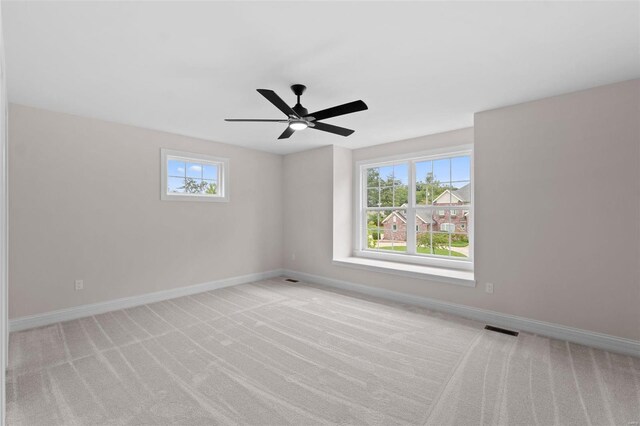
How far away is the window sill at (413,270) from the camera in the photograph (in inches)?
152

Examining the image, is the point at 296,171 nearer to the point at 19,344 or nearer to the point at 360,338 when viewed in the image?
the point at 360,338

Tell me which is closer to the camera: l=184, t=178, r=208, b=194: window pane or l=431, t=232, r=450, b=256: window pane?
l=431, t=232, r=450, b=256: window pane

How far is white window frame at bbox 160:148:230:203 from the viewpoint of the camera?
444 cm

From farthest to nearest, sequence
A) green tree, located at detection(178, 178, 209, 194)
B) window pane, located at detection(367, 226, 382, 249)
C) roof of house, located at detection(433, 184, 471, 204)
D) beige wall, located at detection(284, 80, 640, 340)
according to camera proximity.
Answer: window pane, located at detection(367, 226, 382, 249)
green tree, located at detection(178, 178, 209, 194)
roof of house, located at detection(433, 184, 471, 204)
beige wall, located at detection(284, 80, 640, 340)

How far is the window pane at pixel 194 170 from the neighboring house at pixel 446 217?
134 inches

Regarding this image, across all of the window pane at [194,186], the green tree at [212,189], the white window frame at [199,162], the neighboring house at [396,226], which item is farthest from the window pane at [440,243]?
the window pane at [194,186]

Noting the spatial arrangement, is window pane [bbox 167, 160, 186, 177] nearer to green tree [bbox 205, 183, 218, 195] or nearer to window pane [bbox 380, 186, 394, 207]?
green tree [bbox 205, 183, 218, 195]

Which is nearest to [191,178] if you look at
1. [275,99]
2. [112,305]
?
[112,305]

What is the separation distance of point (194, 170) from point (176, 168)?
0.29 metres

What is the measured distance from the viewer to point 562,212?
3119 mm

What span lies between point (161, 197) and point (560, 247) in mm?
5047

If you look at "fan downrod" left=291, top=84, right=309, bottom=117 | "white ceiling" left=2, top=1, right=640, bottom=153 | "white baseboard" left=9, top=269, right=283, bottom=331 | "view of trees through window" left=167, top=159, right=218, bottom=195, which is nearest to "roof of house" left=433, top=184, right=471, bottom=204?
"white ceiling" left=2, top=1, right=640, bottom=153

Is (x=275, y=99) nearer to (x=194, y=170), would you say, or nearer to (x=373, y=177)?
(x=194, y=170)

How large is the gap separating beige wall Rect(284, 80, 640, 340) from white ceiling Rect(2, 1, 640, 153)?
0.31m
